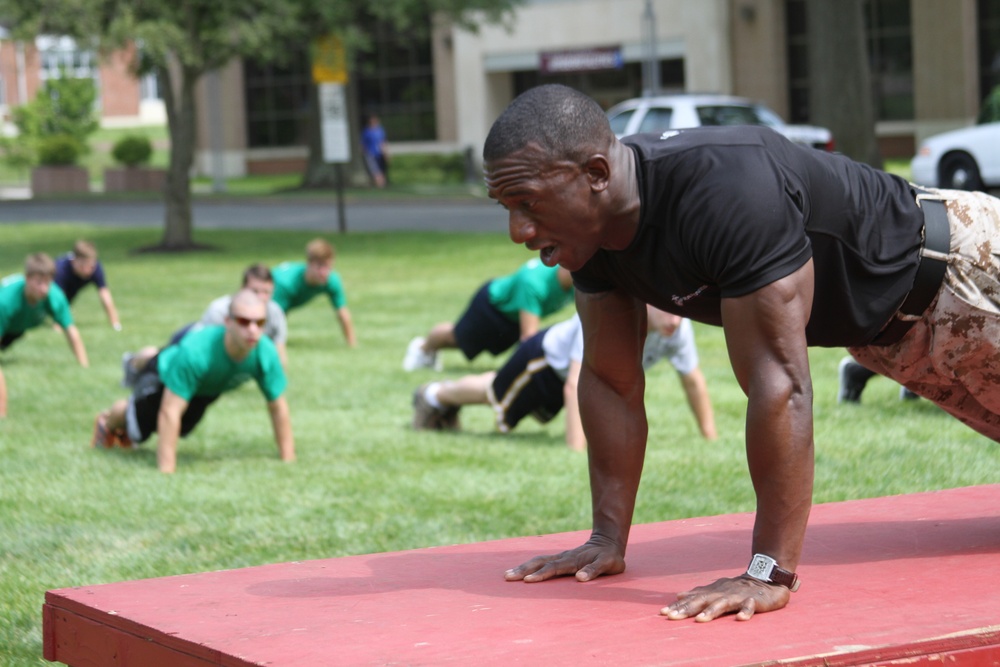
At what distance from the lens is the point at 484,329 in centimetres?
1088

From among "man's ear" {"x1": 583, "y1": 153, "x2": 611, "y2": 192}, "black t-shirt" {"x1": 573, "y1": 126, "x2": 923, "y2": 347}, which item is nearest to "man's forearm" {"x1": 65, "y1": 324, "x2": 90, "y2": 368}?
"black t-shirt" {"x1": 573, "y1": 126, "x2": 923, "y2": 347}

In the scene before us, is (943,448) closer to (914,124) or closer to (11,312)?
(11,312)

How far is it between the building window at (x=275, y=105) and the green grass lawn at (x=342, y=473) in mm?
32602

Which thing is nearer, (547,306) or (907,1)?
(547,306)

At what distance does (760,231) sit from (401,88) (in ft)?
135

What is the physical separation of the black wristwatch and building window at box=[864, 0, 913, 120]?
33927mm

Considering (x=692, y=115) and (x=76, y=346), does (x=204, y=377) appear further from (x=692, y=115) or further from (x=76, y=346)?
(x=692, y=115)

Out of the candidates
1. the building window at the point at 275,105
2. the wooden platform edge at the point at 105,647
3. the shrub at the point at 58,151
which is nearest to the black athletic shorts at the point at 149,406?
the wooden platform edge at the point at 105,647

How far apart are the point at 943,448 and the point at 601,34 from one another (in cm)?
3125

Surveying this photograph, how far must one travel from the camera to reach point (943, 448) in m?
7.88

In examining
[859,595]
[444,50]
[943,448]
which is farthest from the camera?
[444,50]

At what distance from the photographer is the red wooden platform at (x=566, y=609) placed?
3.07m

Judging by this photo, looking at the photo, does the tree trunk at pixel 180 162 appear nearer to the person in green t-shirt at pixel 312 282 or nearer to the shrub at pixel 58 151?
the person in green t-shirt at pixel 312 282

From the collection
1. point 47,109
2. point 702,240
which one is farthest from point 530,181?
point 47,109
